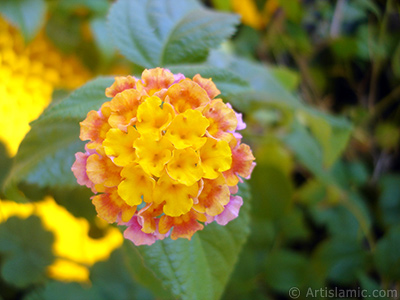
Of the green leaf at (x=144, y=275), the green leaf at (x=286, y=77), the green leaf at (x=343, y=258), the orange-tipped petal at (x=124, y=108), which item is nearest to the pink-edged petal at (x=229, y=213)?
the orange-tipped petal at (x=124, y=108)

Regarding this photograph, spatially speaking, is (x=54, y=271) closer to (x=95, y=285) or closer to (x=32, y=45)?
(x=95, y=285)

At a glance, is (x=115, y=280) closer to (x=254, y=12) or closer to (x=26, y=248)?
(x=26, y=248)

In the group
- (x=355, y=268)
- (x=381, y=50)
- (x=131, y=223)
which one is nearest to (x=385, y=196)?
(x=355, y=268)

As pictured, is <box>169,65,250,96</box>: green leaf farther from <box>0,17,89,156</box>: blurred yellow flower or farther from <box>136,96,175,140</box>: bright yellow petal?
<box>0,17,89,156</box>: blurred yellow flower

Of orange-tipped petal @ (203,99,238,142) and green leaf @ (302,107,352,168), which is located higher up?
orange-tipped petal @ (203,99,238,142)

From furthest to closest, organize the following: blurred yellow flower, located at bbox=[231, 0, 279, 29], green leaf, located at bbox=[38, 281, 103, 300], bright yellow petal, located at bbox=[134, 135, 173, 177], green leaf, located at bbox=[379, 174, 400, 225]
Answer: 1. blurred yellow flower, located at bbox=[231, 0, 279, 29]
2. green leaf, located at bbox=[379, 174, 400, 225]
3. green leaf, located at bbox=[38, 281, 103, 300]
4. bright yellow petal, located at bbox=[134, 135, 173, 177]

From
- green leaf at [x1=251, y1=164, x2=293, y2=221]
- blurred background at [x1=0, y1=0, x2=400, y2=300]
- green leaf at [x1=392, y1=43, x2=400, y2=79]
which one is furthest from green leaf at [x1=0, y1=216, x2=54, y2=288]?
green leaf at [x1=392, y1=43, x2=400, y2=79]

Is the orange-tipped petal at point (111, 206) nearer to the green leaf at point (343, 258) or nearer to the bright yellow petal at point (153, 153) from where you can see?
the bright yellow petal at point (153, 153)
